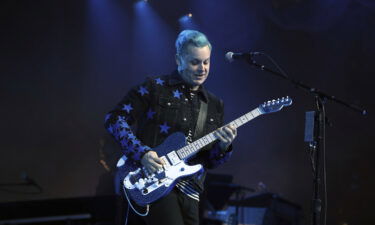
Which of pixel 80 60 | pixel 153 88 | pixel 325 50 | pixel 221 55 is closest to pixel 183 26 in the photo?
pixel 221 55

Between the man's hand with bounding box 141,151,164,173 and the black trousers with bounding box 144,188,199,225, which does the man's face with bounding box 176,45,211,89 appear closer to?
the man's hand with bounding box 141,151,164,173

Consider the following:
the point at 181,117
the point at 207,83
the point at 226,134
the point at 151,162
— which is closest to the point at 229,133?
the point at 226,134

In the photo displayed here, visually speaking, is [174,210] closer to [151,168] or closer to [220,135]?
[151,168]

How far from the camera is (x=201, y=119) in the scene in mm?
3432

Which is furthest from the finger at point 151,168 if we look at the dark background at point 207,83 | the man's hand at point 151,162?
the dark background at point 207,83

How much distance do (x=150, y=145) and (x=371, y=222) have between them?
20.9 feet

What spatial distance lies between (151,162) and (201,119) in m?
0.63

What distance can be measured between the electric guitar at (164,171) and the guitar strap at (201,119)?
12cm

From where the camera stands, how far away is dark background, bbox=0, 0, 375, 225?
7688 mm

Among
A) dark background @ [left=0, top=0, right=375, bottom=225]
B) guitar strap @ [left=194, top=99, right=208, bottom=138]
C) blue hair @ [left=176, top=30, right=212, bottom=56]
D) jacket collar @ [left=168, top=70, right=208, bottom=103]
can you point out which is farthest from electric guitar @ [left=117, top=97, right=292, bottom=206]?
dark background @ [left=0, top=0, right=375, bottom=225]

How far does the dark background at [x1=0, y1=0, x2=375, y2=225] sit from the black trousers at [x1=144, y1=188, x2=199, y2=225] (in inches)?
207

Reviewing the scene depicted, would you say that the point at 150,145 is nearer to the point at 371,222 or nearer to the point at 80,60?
the point at 80,60

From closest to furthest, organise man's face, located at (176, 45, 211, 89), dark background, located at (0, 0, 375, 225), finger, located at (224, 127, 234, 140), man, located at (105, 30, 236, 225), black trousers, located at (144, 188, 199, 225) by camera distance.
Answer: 1. black trousers, located at (144, 188, 199, 225)
2. man, located at (105, 30, 236, 225)
3. finger, located at (224, 127, 234, 140)
4. man's face, located at (176, 45, 211, 89)
5. dark background, located at (0, 0, 375, 225)

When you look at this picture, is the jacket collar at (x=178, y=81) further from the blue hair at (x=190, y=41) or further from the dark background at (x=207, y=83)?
the dark background at (x=207, y=83)
